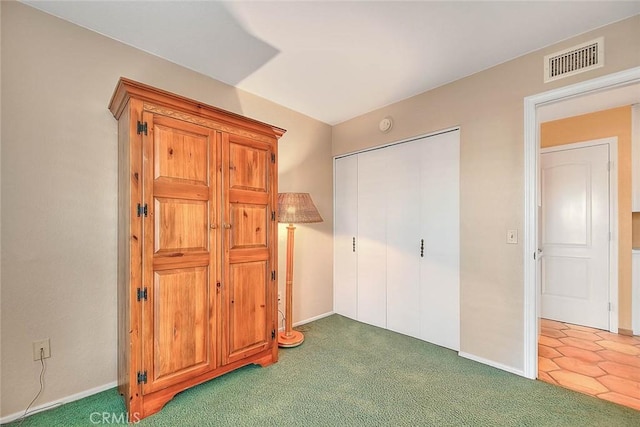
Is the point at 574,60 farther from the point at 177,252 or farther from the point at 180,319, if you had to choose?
the point at 180,319

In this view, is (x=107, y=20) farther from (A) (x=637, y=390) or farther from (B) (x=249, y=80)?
(A) (x=637, y=390)

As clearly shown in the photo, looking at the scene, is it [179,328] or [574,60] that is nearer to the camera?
[179,328]

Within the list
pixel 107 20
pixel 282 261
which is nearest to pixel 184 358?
pixel 282 261

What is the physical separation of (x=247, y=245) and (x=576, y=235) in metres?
3.91

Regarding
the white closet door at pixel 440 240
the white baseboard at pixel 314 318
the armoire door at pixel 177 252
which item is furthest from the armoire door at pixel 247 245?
the white closet door at pixel 440 240

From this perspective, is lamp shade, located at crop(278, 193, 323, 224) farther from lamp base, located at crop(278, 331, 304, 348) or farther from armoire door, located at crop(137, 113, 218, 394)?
lamp base, located at crop(278, 331, 304, 348)

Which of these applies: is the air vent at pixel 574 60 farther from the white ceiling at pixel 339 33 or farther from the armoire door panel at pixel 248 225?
the armoire door panel at pixel 248 225

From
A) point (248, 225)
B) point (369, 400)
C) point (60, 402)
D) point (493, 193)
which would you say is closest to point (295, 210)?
point (248, 225)

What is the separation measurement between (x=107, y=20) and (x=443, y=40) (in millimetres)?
2322

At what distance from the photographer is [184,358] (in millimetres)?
1830

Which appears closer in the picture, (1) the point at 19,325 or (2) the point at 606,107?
(1) the point at 19,325

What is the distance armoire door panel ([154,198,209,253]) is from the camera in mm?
1745

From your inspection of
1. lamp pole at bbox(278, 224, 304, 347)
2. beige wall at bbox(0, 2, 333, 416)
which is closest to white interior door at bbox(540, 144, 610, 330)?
lamp pole at bbox(278, 224, 304, 347)

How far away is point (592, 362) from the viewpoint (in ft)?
7.89
